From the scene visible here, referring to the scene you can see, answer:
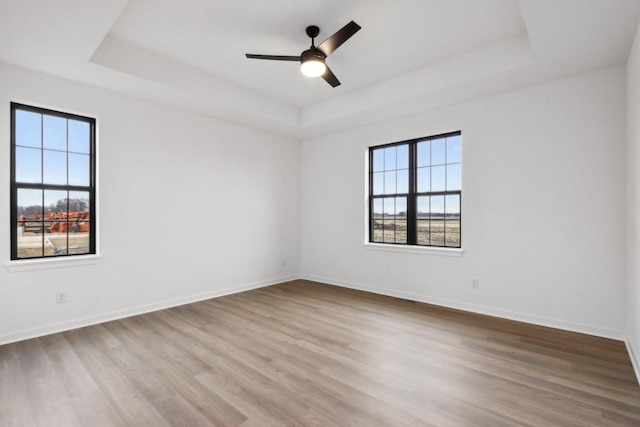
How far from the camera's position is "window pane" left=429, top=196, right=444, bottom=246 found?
14.7 feet

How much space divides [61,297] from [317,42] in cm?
384

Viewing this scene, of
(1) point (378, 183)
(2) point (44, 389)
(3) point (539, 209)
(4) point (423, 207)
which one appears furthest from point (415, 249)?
(2) point (44, 389)

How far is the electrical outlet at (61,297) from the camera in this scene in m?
3.46

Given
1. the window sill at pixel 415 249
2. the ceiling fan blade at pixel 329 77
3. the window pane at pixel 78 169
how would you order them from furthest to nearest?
the window sill at pixel 415 249
the window pane at pixel 78 169
the ceiling fan blade at pixel 329 77

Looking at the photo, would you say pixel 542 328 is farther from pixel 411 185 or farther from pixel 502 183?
pixel 411 185

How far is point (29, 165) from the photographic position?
3.36 metres

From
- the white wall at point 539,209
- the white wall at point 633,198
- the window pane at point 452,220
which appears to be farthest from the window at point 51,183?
the white wall at point 633,198

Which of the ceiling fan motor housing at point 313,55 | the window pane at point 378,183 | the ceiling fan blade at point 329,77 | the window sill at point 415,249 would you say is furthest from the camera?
the window pane at point 378,183

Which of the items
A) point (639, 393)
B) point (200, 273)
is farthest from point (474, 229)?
point (200, 273)

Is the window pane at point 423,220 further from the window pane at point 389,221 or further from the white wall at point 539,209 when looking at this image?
→ the window pane at point 389,221

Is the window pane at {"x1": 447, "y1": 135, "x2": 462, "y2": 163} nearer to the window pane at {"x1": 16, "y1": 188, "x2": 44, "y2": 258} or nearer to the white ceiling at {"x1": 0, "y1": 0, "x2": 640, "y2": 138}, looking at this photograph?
the white ceiling at {"x1": 0, "y1": 0, "x2": 640, "y2": 138}

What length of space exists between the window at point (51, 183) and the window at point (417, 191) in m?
3.89

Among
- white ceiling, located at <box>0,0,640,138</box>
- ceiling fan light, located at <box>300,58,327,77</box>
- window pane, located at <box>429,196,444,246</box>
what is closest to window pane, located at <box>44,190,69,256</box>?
white ceiling, located at <box>0,0,640,138</box>

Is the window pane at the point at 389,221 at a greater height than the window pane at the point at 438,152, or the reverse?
the window pane at the point at 438,152
